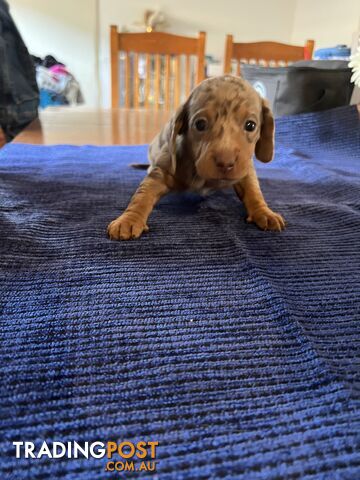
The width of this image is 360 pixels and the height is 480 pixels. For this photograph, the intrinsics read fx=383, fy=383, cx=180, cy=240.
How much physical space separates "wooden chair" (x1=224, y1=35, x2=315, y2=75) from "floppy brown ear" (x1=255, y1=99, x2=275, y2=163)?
1420 millimetres

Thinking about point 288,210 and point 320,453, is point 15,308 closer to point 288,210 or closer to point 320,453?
point 320,453

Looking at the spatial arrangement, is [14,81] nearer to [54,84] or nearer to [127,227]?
[127,227]

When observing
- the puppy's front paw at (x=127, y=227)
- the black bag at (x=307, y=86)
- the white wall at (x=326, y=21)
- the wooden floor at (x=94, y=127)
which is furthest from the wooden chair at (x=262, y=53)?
the puppy's front paw at (x=127, y=227)

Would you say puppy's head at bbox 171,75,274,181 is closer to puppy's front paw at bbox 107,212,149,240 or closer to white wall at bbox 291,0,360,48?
puppy's front paw at bbox 107,212,149,240

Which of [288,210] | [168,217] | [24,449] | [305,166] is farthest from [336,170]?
[24,449]

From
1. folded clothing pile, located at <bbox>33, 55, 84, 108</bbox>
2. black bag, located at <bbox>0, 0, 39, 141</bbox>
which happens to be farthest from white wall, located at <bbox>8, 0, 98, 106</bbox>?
black bag, located at <bbox>0, 0, 39, 141</bbox>

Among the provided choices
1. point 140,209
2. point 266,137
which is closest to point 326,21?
point 266,137

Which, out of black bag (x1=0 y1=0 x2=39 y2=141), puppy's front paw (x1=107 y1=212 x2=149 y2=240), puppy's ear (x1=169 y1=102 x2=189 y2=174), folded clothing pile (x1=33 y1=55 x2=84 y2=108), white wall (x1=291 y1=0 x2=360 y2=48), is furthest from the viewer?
folded clothing pile (x1=33 y1=55 x2=84 y2=108)

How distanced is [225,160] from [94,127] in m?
1.06

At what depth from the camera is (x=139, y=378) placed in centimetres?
37

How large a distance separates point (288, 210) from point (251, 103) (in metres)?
0.24

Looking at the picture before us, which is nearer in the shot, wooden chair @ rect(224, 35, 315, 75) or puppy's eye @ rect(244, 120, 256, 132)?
puppy's eye @ rect(244, 120, 256, 132)

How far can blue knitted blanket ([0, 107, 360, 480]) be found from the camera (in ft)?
1.01

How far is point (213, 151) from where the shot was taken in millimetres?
684
